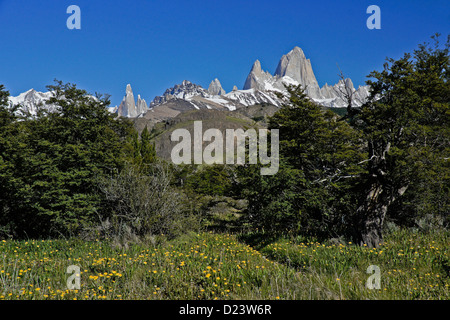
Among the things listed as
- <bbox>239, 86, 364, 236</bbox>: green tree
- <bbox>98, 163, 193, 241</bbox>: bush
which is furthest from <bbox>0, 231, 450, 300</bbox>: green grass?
<bbox>239, 86, 364, 236</bbox>: green tree

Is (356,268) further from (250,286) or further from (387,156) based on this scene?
(387,156)

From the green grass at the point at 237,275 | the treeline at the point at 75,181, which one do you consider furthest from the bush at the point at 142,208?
the green grass at the point at 237,275

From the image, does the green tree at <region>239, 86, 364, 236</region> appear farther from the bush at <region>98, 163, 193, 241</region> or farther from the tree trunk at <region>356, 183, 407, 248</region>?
the bush at <region>98, 163, 193, 241</region>

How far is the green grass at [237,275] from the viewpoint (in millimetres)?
4898

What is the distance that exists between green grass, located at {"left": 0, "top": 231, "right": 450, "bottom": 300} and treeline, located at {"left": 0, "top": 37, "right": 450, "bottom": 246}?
6.08ft

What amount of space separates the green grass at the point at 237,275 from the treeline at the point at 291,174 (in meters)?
1.85

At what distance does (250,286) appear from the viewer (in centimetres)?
543

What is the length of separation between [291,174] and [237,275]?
26.2ft

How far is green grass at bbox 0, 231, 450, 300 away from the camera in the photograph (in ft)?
16.1

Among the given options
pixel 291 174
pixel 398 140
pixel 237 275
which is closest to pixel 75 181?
pixel 291 174

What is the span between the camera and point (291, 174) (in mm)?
13055

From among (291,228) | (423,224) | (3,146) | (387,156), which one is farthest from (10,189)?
(423,224)

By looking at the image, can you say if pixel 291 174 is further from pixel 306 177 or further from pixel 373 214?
pixel 373 214
